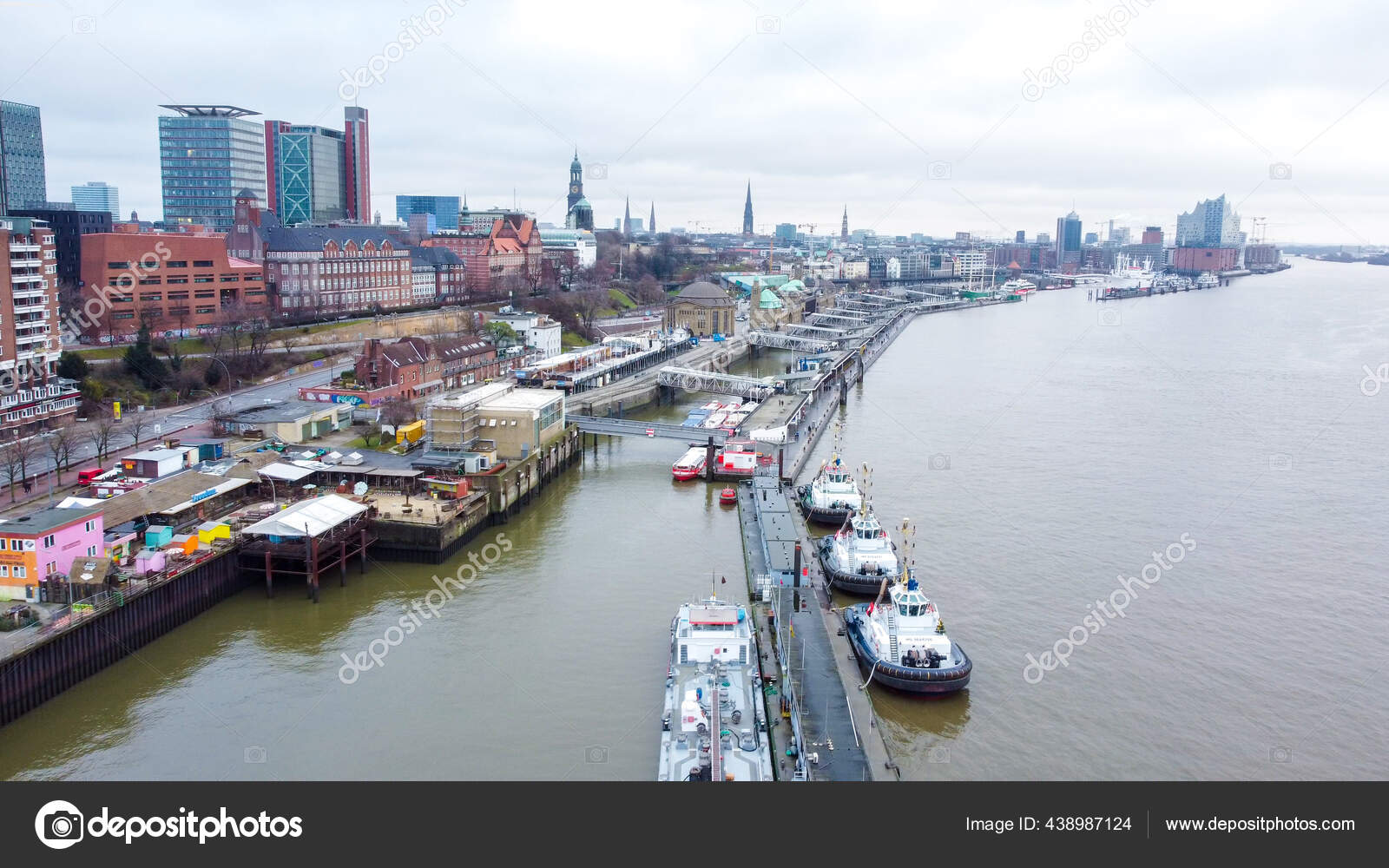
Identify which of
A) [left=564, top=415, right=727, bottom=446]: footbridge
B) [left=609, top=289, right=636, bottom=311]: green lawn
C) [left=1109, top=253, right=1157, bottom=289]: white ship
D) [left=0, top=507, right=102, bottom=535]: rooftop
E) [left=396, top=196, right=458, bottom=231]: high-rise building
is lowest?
[left=564, top=415, right=727, bottom=446]: footbridge

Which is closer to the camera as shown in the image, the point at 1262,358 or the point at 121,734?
the point at 121,734

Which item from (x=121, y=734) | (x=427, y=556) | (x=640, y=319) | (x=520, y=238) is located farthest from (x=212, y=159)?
(x=121, y=734)

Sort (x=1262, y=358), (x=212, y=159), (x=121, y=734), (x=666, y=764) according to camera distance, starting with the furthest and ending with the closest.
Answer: (x=212, y=159), (x=1262, y=358), (x=121, y=734), (x=666, y=764)

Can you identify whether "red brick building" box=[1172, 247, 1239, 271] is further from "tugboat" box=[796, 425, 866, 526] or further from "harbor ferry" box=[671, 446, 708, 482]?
"tugboat" box=[796, 425, 866, 526]

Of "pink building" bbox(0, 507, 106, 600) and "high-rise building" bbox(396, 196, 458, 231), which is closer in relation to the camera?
"pink building" bbox(0, 507, 106, 600)

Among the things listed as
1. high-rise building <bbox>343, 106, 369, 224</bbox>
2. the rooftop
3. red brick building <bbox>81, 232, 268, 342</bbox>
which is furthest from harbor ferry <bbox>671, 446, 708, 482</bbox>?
high-rise building <bbox>343, 106, 369, 224</bbox>

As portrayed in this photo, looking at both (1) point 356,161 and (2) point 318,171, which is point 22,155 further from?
(1) point 356,161
